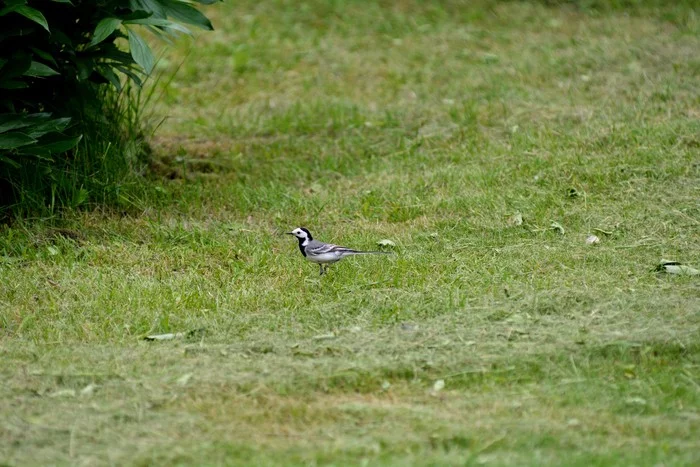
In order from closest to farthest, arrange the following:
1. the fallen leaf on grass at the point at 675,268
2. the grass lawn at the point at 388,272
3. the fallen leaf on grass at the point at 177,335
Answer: the grass lawn at the point at 388,272, the fallen leaf on grass at the point at 177,335, the fallen leaf on grass at the point at 675,268

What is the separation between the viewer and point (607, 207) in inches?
299

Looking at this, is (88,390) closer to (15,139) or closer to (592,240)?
(15,139)

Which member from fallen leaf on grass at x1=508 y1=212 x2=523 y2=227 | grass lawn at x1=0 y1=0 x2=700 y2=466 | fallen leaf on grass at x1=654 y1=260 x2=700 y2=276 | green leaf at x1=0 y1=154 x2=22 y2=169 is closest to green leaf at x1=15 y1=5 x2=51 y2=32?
green leaf at x1=0 y1=154 x2=22 y2=169

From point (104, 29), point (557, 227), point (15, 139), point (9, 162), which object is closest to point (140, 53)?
point (104, 29)

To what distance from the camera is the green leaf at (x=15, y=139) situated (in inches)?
273

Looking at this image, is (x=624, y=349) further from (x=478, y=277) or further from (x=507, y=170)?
(x=507, y=170)

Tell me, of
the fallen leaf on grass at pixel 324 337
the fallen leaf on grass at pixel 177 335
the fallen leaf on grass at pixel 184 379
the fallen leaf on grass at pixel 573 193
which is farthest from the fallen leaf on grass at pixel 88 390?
the fallen leaf on grass at pixel 573 193

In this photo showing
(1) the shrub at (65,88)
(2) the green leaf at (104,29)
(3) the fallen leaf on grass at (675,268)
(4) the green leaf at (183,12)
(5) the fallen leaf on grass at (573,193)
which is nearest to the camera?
(3) the fallen leaf on grass at (675,268)

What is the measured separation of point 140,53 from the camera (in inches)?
274

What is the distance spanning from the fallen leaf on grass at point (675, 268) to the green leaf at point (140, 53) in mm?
3731

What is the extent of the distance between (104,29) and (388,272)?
2.64 meters

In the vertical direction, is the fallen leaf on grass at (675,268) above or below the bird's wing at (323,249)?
above

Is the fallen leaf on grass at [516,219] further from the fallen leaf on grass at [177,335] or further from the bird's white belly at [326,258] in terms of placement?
the fallen leaf on grass at [177,335]

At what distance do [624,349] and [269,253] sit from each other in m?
2.79
